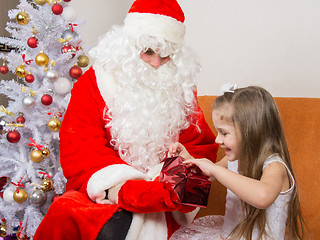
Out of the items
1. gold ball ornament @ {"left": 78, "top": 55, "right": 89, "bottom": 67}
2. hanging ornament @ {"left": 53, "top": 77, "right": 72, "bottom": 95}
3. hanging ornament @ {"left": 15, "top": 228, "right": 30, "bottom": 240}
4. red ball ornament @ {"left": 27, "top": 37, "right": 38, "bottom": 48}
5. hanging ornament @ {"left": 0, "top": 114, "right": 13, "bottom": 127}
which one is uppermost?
red ball ornament @ {"left": 27, "top": 37, "right": 38, "bottom": 48}

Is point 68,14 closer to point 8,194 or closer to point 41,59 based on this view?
point 41,59

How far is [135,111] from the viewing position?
1.78 metres

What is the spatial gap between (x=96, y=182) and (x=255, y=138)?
0.70 meters

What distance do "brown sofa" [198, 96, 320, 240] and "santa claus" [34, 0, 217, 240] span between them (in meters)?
0.44

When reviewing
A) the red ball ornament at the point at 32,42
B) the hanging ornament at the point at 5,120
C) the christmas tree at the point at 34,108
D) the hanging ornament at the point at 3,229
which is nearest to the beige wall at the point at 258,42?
the christmas tree at the point at 34,108

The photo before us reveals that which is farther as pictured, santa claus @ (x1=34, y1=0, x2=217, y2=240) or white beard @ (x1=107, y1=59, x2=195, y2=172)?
white beard @ (x1=107, y1=59, x2=195, y2=172)

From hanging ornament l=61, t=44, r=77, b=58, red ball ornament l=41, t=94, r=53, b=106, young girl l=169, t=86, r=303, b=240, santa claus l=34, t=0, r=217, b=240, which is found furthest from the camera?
hanging ornament l=61, t=44, r=77, b=58

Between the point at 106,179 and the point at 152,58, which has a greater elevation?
the point at 152,58

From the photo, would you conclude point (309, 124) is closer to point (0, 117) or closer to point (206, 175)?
point (206, 175)

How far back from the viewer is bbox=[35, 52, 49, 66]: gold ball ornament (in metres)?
2.19

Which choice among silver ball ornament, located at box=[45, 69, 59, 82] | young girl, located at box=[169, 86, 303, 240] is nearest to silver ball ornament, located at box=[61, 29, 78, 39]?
silver ball ornament, located at box=[45, 69, 59, 82]

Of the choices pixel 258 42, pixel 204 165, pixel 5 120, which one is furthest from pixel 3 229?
pixel 258 42

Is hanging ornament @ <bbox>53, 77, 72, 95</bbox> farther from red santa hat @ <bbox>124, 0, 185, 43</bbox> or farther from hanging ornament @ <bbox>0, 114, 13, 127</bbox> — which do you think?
red santa hat @ <bbox>124, 0, 185, 43</bbox>

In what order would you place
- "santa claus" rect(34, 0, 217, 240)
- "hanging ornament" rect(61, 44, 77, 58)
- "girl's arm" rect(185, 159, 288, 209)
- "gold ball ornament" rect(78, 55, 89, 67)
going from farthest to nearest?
"gold ball ornament" rect(78, 55, 89, 67)
"hanging ornament" rect(61, 44, 77, 58)
"santa claus" rect(34, 0, 217, 240)
"girl's arm" rect(185, 159, 288, 209)
